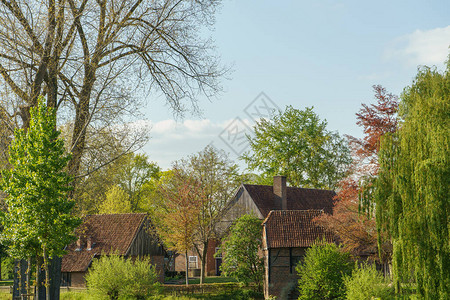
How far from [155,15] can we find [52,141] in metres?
5.03

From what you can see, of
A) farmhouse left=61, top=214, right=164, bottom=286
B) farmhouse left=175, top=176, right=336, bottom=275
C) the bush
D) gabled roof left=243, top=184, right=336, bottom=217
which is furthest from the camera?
gabled roof left=243, top=184, right=336, bottom=217

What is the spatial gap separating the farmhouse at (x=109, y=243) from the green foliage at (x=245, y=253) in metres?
6.19

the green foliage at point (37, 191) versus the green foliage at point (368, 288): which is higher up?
the green foliage at point (37, 191)

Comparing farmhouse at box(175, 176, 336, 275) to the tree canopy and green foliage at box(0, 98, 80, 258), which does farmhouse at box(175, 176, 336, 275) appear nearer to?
the tree canopy

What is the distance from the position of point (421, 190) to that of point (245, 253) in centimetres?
1564

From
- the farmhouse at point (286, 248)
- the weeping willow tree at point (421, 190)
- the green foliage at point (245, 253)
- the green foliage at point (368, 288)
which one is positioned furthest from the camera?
the green foliage at point (245, 253)

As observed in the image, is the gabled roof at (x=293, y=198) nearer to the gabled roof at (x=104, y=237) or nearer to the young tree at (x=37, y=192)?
the gabled roof at (x=104, y=237)

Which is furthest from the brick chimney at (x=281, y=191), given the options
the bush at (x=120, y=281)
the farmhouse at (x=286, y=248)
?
the bush at (x=120, y=281)

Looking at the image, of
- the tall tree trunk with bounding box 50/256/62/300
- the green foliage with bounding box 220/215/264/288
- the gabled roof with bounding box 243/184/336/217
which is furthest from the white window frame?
the tall tree trunk with bounding box 50/256/62/300

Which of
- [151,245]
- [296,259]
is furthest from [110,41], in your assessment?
[151,245]

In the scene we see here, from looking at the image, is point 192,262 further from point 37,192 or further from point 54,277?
point 37,192

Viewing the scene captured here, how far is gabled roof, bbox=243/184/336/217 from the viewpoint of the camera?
38969 millimetres

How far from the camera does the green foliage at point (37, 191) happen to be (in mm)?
14008

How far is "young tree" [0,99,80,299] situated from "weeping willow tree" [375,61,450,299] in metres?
9.40
